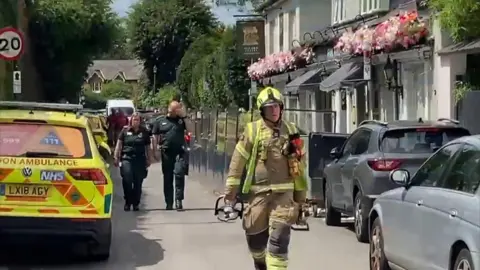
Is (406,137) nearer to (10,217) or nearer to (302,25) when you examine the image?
(10,217)

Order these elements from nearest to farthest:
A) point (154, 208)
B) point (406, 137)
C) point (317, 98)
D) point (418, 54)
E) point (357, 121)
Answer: point (406, 137) < point (154, 208) < point (418, 54) < point (357, 121) < point (317, 98)

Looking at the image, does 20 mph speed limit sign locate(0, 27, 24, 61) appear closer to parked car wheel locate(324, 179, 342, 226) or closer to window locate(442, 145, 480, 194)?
parked car wheel locate(324, 179, 342, 226)

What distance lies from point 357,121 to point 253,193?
2236cm

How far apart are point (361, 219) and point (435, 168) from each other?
180 inches

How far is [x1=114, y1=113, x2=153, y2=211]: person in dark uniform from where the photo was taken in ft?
56.5

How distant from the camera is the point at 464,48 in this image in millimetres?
17484

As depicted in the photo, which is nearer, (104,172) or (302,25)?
(104,172)

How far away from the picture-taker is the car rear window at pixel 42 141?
10.9 meters

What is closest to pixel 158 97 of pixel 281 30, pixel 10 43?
pixel 281 30

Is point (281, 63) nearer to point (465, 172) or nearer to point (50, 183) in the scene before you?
point (50, 183)

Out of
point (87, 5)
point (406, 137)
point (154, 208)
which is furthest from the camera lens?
point (87, 5)

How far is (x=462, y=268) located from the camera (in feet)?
24.7

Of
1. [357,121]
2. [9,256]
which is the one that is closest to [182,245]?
[9,256]

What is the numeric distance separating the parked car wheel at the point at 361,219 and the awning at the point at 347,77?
1282 centimetres
